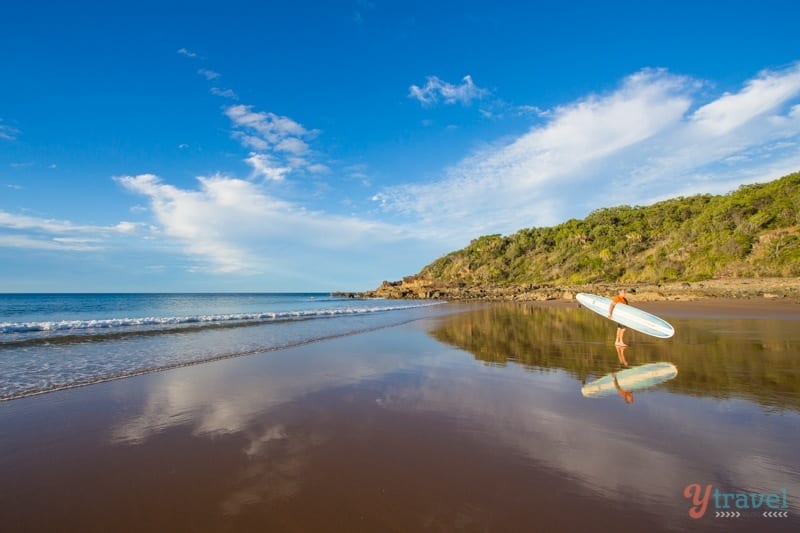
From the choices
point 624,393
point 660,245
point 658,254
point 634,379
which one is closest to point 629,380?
point 634,379

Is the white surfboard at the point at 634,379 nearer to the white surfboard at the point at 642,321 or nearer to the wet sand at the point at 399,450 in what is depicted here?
the wet sand at the point at 399,450

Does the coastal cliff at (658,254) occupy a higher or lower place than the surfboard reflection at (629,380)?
higher

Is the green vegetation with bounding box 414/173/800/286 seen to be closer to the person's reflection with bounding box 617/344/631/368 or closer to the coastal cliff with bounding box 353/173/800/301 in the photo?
the coastal cliff with bounding box 353/173/800/301

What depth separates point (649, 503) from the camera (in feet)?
10.6

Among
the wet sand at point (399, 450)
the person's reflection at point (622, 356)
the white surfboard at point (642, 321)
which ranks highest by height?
the white surfboard at point (642, 321)

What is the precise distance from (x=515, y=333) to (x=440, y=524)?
1364cm

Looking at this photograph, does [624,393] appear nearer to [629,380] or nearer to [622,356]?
[629,380]

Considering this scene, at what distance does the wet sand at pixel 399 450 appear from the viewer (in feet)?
10.4

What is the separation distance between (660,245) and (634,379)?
5120cm

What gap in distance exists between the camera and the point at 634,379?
7496 mm

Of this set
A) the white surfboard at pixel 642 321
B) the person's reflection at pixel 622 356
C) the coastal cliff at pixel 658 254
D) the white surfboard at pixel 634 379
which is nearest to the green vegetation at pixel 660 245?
the coastal cliff at pixel 658 254

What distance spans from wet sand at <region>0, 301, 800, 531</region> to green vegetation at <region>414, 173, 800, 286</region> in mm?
35876

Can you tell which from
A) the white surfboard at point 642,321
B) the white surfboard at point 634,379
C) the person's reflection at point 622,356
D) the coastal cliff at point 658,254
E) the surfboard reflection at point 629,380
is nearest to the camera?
the surfboard reflection at point 629,380

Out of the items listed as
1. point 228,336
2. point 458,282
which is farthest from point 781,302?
point 458,282
